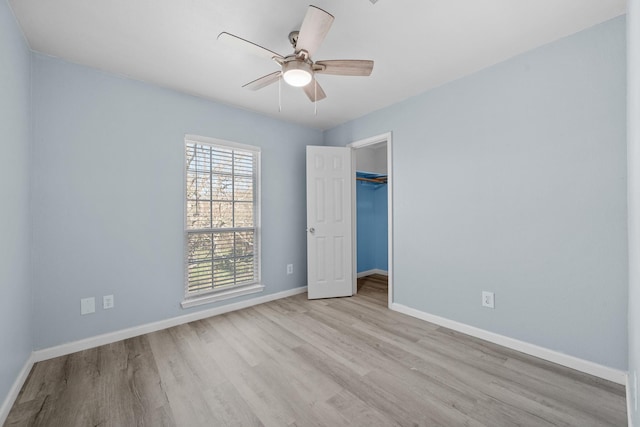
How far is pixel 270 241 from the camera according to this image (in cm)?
362

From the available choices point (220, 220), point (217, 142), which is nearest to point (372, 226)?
point (220, 220)

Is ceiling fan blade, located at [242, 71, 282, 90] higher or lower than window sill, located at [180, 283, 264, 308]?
higher

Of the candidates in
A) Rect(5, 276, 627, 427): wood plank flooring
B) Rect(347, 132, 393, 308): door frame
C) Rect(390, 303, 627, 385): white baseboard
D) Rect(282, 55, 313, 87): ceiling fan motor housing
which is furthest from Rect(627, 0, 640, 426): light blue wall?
Rect(347, 132, 393, 308): door frame

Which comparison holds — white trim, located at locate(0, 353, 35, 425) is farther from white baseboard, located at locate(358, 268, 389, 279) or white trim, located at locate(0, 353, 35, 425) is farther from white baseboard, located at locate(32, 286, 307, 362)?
white baseboard, located at locate(358, 268, 389, 279)

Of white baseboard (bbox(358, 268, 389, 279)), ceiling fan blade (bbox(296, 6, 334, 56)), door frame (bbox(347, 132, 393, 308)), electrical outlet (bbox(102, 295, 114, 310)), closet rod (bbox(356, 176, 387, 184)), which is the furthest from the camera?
white baseboard (bbox(358, 268, 389, 279))

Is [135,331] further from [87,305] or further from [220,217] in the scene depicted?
[220,217]

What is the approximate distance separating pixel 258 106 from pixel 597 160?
320 cm

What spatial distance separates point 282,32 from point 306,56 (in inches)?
13.2

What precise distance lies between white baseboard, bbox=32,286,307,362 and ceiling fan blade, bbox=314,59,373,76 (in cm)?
273

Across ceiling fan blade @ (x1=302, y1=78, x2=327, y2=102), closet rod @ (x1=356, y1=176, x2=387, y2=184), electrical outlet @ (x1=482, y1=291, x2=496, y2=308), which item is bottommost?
electrical outlet @ (x1=482, y1=291, x2=496, y2=308)

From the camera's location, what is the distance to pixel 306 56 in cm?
180

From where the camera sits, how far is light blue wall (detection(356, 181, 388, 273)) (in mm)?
4910

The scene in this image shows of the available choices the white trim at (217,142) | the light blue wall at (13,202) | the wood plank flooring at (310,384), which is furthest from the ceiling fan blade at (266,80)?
the wood plank flooring at (310,384)

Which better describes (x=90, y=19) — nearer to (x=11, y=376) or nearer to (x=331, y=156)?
(x=11, y=376)
